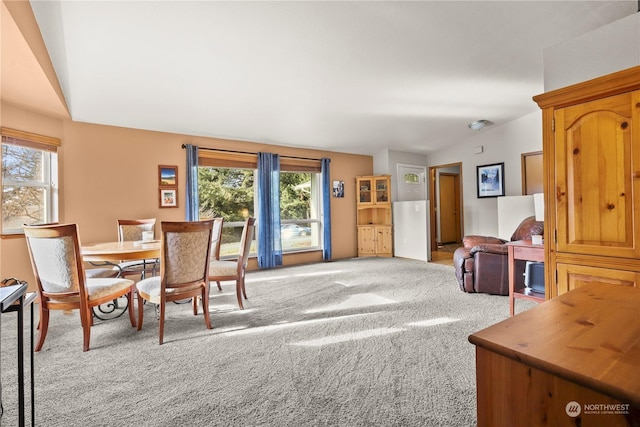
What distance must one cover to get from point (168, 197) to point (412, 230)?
442 centimetres

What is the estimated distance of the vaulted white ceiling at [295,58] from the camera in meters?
2.48

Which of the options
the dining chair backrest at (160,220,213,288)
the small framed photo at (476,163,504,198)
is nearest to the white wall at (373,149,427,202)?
the small framed photo at (476,163,504,198)

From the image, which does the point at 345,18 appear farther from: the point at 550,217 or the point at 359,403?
the point at 359,403

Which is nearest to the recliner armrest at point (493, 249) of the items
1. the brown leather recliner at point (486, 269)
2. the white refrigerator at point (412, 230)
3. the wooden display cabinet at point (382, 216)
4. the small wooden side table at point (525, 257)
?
the brown leather recliner at point (486, 269)

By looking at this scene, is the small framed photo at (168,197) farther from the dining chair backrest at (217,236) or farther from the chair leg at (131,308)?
the chair leg at (131,308)

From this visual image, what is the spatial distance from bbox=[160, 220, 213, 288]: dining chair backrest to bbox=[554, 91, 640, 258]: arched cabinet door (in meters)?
2.61

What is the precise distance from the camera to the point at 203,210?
16.5ft

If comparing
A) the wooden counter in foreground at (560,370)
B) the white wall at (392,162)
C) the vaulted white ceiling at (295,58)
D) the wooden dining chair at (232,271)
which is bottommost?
the wooden dining chair at (232,271)

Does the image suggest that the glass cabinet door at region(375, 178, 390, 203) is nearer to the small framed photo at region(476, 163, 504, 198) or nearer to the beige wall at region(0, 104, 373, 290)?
the small framed photo at region(476, 163, 504, 198)

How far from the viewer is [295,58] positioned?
3.17 meters

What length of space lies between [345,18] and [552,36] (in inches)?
78.2

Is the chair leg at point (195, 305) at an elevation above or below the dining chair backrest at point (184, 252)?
below

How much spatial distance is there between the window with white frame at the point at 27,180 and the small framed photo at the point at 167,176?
3.82 feet

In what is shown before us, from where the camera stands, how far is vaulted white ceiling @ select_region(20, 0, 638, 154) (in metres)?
2.48
